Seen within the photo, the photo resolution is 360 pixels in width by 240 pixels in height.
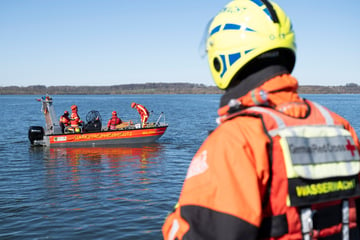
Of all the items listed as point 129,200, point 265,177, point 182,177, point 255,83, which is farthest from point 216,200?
point 182,177

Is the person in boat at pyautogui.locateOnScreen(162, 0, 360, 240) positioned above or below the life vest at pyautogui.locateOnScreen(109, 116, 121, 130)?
above

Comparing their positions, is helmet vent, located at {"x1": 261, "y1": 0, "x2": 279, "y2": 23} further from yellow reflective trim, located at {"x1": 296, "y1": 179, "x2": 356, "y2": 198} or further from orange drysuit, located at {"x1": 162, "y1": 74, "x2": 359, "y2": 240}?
yellow reflective trim, located at {"x1": 296, "y1": 179, "x2": 356, "y2": 198}

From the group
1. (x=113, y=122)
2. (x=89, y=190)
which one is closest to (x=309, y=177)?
(x=89, y=190)

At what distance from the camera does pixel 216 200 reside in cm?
156

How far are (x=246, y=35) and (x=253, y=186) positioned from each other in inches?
30.8

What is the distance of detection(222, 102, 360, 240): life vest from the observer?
1687mm

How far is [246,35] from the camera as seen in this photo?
1898 mm

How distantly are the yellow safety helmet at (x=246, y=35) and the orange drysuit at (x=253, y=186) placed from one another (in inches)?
7.2

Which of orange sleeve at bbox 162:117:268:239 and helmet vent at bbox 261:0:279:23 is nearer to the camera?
orange sleeve at bbox 162:117:268:239

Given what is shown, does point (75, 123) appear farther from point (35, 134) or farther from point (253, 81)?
point (253, 81)

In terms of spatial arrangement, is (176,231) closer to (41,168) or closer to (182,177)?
(182,177)

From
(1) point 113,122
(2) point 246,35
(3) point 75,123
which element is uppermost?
(2) point 246,35

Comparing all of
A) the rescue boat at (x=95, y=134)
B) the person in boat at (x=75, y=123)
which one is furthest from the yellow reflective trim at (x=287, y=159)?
the person in boat at (x=75, y=123)

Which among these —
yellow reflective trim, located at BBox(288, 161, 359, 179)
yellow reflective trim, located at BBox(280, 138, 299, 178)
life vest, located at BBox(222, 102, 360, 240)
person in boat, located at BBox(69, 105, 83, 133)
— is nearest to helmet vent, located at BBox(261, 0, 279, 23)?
life vest, located at BBox(222, 102, 360, 240)
